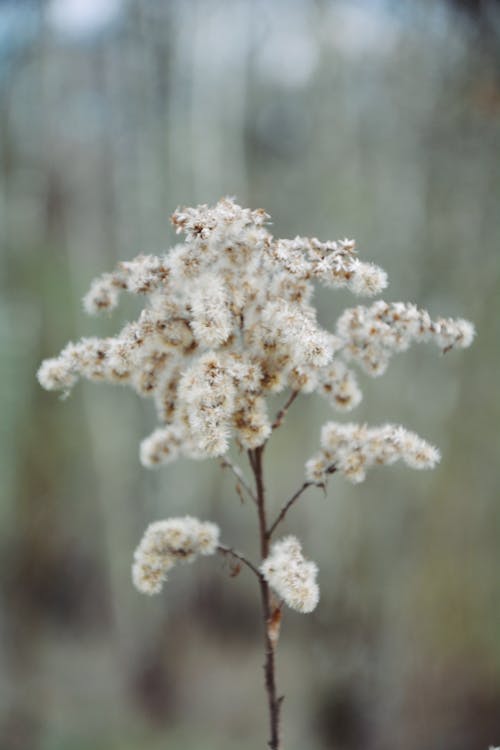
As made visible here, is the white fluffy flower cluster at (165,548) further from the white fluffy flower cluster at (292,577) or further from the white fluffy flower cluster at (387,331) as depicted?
the white fluffy flower cluster at (387,331)

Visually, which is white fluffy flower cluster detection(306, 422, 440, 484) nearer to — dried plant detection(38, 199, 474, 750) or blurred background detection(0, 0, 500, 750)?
dried plant detection(38, 199, 474, 750)

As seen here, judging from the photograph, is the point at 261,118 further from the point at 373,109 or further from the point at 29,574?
the point at 29,574

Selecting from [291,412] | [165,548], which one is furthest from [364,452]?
[291,412]

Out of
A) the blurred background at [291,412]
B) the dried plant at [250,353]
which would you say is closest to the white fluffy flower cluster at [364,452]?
the dried plant at [250,353]

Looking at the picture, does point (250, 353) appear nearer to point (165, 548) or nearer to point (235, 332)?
point (235, 332)

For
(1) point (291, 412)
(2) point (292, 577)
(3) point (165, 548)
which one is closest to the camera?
(2) point (292, 577)

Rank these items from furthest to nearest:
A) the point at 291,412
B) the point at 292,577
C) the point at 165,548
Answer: the point at 291,412 < the point at 165,548 < the point at 292,577
